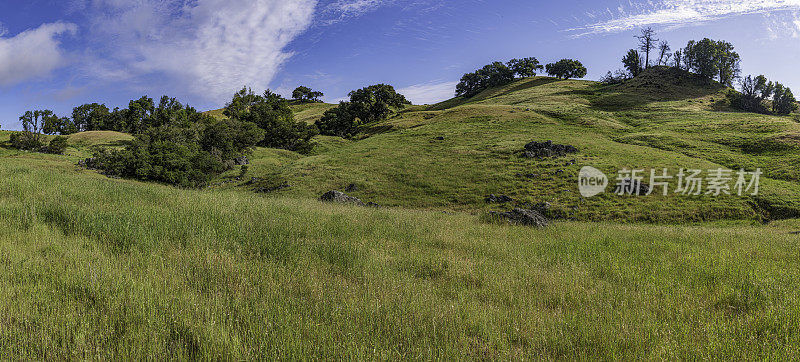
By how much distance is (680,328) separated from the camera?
426 cm

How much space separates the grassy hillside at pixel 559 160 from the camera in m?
26.4

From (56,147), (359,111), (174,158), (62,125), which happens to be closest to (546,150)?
(174,158)

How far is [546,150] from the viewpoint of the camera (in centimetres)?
3841

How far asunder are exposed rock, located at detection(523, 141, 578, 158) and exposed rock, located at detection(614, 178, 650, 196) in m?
8.73

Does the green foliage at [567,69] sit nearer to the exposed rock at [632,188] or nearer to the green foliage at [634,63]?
the green foliage at [634,63]

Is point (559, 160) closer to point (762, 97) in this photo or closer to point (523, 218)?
point (523, 218)

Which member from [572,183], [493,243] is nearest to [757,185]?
[572,183]

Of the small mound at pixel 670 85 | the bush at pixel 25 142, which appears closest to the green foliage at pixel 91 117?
the bush at pixel 25 142

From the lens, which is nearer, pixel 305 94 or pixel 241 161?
pixel 241 161

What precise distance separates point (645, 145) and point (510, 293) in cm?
4983

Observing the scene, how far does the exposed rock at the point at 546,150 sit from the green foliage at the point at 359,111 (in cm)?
5240

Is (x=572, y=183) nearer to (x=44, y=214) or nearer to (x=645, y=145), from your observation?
(x=645, y=145)

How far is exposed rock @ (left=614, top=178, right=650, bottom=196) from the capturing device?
2850 cm

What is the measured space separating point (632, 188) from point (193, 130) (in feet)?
186
